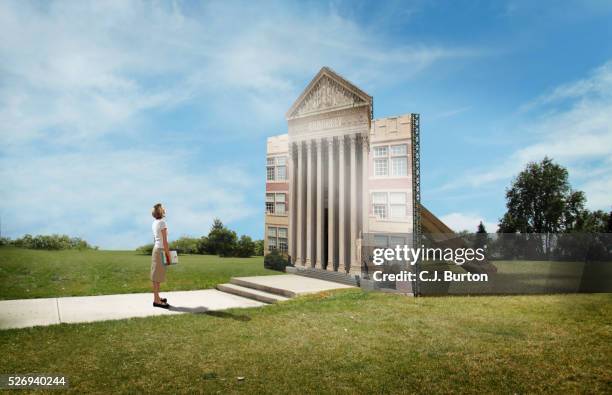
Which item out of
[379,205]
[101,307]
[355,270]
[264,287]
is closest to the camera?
[101,307]

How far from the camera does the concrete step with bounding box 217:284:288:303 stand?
1393 cm

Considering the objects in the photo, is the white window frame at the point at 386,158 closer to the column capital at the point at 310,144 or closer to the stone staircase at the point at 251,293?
the column capital at the point at 310,144

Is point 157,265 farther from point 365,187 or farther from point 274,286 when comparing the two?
point 365,187

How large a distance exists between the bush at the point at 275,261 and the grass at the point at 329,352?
305 inches

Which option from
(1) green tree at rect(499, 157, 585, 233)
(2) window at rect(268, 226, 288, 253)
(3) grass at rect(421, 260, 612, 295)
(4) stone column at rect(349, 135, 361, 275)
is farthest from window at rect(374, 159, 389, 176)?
(1) green tree at rect(499, 157, 585, 233)

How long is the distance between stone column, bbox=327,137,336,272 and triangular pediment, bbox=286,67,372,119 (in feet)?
5.10

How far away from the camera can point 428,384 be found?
636cm

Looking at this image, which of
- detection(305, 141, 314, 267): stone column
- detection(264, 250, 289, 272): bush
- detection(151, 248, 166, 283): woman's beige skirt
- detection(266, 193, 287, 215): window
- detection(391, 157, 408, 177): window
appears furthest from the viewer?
detection(266, 193, 287, 215): window

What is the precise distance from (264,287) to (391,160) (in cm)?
645

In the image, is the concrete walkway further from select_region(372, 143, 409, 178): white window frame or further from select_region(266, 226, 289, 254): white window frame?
select_region(372, 143, 409, 178): white window frame

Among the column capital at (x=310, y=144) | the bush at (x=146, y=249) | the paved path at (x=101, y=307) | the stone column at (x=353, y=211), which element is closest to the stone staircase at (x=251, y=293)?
the paved path at (x=101, y=307)

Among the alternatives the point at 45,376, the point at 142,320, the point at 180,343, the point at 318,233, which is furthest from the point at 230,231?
the point at 45,376

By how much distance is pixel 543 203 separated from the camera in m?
43.4

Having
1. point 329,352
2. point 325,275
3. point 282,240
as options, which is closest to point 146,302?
point 325,275
